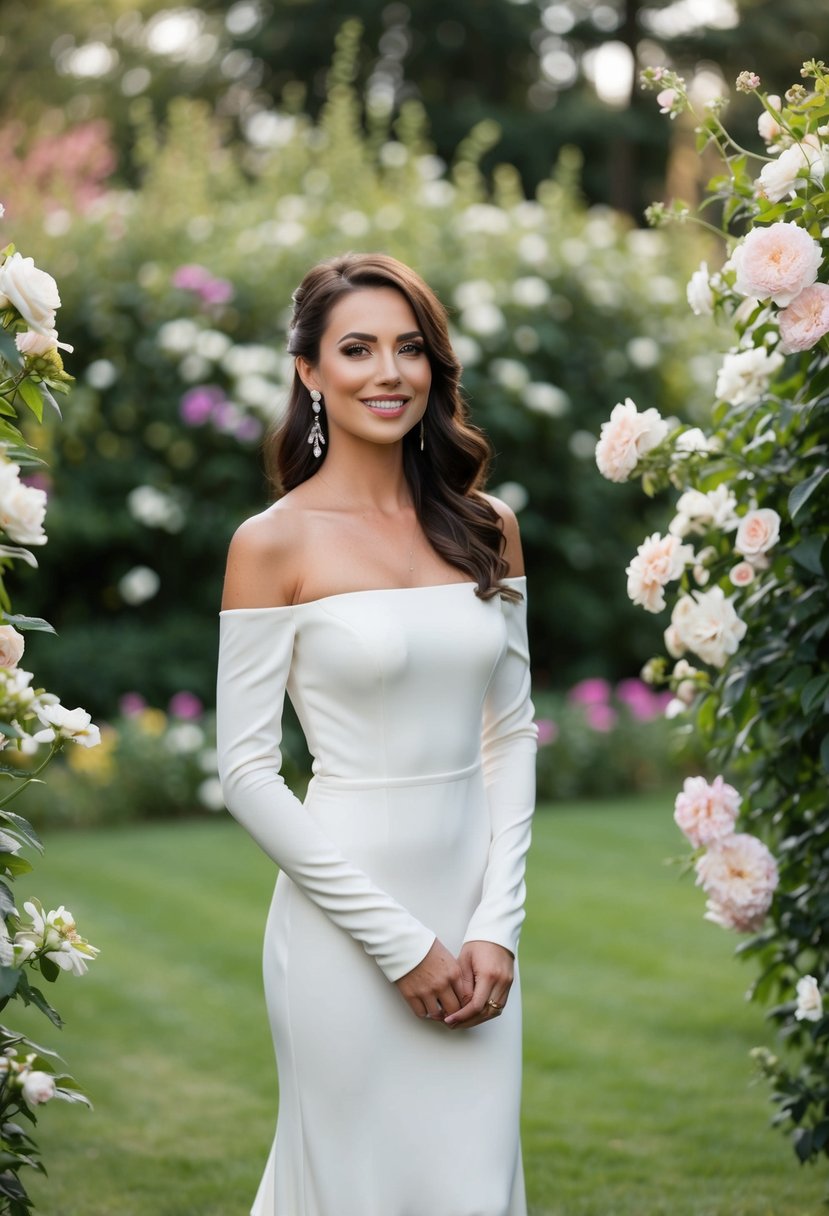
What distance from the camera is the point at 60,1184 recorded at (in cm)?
398

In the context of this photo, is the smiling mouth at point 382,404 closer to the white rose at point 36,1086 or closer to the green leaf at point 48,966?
the green leaf at point 48,966

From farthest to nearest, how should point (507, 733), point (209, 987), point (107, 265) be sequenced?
point (107, 265) < point (209, 987) < point (507, 733)

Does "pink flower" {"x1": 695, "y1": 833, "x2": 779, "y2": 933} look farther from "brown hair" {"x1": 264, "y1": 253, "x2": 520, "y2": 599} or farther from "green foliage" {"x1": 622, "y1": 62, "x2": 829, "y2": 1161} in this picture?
"brown hair" {"x1": 264, "y1": 253, "x2": 520, "y2": 599}

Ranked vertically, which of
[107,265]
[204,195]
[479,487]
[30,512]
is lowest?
[30,512]

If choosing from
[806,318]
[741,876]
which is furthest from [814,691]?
[806,318]

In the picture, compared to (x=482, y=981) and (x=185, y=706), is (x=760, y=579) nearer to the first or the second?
(x=482, y=981)

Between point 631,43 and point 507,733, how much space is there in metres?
21.0

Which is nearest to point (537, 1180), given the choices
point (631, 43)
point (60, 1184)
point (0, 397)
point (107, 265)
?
point (60, 1184)

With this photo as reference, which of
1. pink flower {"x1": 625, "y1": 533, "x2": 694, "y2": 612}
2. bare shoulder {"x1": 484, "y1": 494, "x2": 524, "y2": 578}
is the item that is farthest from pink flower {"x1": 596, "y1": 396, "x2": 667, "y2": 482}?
bare shoulder {"x1": 484, "y1": 494, "x2": 524, "y2": 578}

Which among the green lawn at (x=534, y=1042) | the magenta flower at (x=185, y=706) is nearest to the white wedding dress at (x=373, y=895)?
the green lawn at (x=534, y=1042)

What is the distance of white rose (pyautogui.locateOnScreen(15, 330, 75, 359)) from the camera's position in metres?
2.48

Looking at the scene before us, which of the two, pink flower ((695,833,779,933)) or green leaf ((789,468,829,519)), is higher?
green leaf ((789,468,829,519))

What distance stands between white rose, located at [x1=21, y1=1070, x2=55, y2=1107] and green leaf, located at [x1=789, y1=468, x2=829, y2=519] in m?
1.60

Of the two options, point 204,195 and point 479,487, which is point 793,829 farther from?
point 204,195
